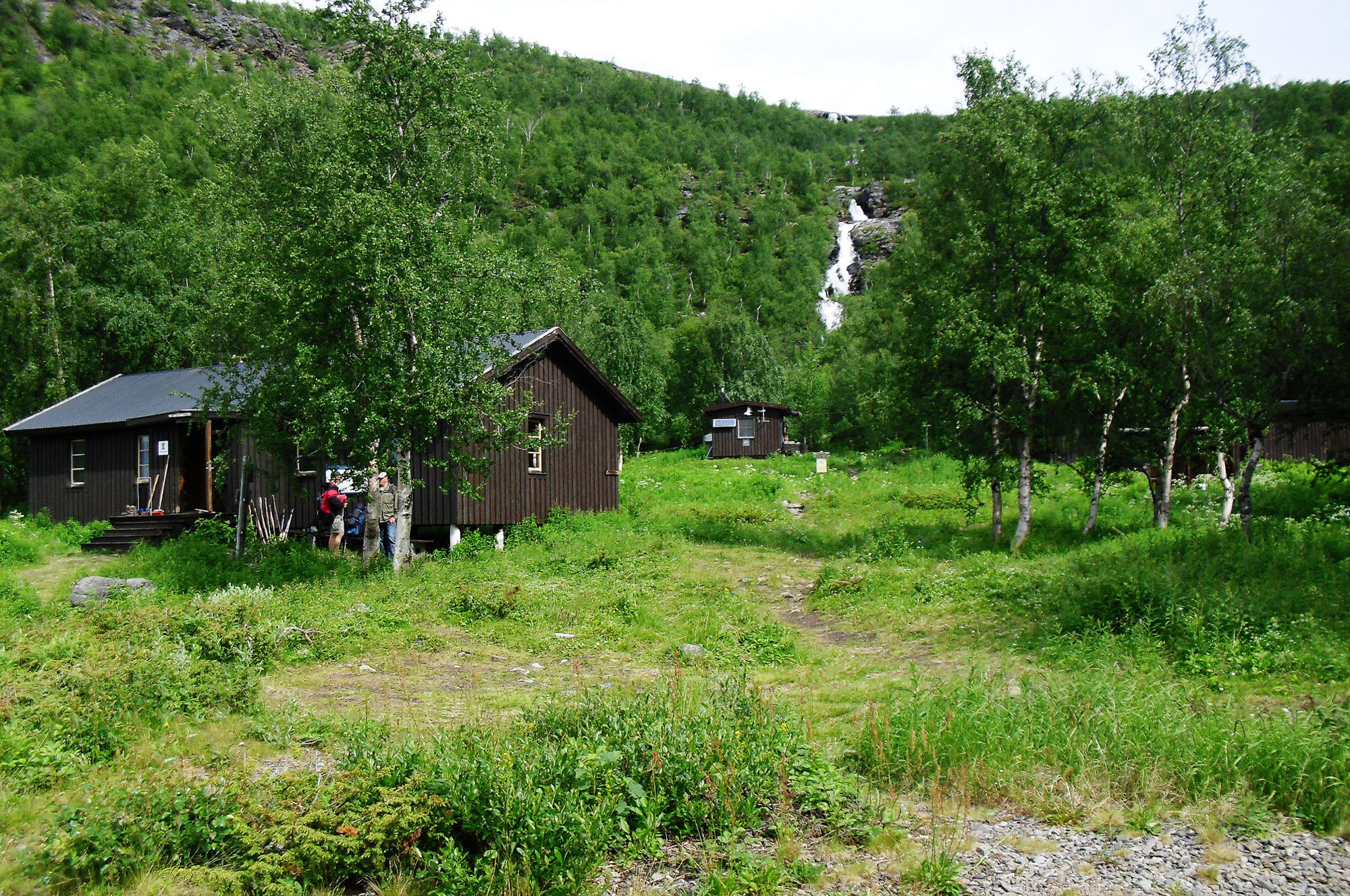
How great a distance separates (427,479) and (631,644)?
12382mm

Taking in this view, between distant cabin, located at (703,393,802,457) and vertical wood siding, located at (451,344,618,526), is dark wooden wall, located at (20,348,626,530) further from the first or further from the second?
distant cabin, located at (703,393,802,457)

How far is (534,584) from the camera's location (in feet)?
53.1

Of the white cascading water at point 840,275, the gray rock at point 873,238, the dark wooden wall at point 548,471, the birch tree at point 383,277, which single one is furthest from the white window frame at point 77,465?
the gray rock at point 873,238

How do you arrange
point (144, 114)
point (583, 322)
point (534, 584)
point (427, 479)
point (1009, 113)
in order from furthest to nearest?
point (144, 114)
point (583, 322)
point (427, 479)
point (1009, 113)
point (534, 584)

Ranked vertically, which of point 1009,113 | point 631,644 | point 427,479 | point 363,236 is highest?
point 1009,113

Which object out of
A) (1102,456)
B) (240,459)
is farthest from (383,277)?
(1102,456)

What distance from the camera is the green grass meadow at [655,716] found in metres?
5.13

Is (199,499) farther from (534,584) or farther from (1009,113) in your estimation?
(1009,113)

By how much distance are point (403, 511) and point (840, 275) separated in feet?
367

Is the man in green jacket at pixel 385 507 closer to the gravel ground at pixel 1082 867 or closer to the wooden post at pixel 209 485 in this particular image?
the wooden post at pixel 209 485

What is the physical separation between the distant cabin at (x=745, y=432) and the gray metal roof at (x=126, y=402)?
1248 inches

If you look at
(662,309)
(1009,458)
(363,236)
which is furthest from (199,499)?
(662,309)

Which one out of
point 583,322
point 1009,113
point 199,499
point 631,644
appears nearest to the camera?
point 631,644

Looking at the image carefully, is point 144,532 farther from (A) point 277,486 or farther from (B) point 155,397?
(B) point 155,397
